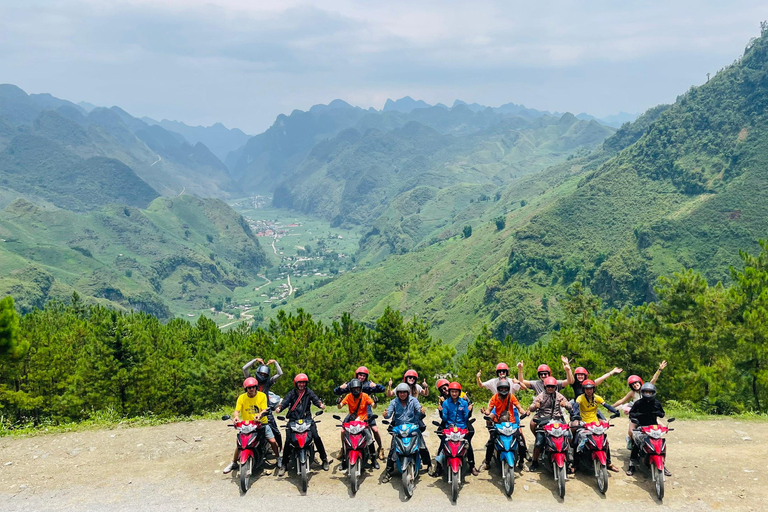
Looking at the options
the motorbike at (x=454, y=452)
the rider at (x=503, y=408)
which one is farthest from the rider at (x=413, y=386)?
the rider at (x=503, y=408)

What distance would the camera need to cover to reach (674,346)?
82.3ft

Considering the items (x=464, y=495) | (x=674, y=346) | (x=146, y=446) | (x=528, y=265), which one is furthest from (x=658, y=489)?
(x=528, y=265)

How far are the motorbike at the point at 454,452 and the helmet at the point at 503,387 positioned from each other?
50.9 inches

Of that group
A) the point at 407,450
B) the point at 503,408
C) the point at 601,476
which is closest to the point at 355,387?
the point at 407,450

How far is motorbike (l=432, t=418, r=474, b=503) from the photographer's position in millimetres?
11078

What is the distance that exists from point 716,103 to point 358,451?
166 m

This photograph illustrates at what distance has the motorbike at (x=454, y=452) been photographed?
1108 centimetres

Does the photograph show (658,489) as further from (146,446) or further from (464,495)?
(146,446)

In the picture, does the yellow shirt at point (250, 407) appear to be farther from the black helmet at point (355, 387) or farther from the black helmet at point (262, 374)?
→ the black helmet at point (355, 387)

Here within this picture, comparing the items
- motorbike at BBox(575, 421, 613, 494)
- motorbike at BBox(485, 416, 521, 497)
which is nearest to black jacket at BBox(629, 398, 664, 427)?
motorbike at BBox(575, 421, 613, 494)

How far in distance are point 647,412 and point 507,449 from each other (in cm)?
342

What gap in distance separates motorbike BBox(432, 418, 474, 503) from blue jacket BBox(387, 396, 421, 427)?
86 centimetres

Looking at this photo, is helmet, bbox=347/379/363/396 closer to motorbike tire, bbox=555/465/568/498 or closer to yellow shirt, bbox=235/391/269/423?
yellow shirt, bbox=235/391/269/423

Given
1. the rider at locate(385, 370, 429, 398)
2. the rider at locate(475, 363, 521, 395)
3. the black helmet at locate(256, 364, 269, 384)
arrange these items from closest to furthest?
the rider at locate(475, 363, 521, 395)
the rider at locate(385, 370, 429, 398)
the black helmet at locate(256, 364, 269, 384)
